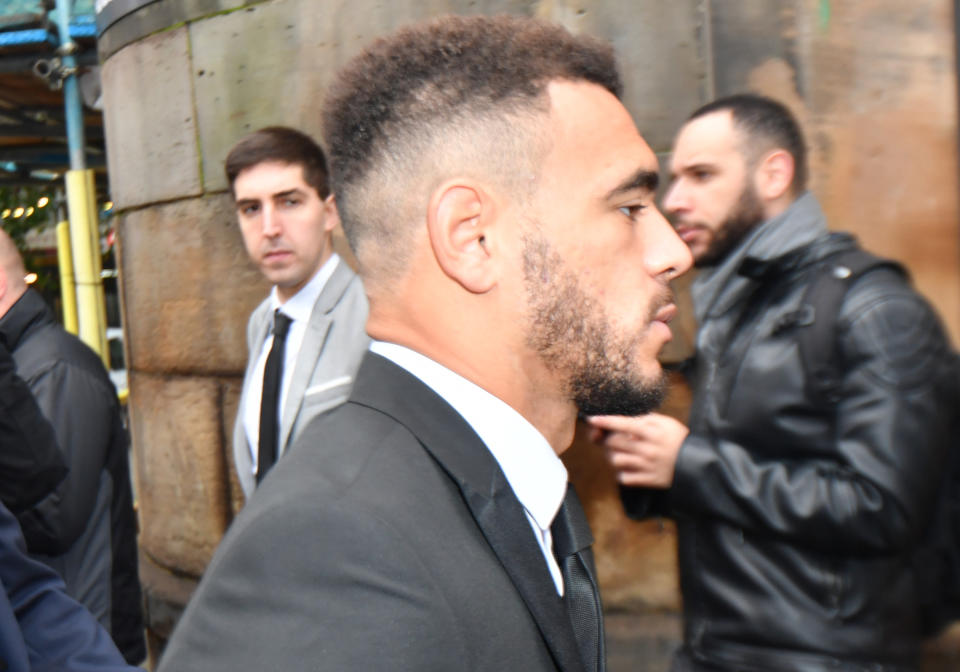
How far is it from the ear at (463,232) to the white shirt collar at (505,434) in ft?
0.46

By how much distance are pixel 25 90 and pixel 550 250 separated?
25.7ft

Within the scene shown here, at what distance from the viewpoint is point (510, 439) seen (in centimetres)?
123

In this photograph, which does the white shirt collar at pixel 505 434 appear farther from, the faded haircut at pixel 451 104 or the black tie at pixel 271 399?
the black tie at pixel 271 399

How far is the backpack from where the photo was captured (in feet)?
6.18

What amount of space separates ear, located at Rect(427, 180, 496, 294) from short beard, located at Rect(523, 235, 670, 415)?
0.21 ft

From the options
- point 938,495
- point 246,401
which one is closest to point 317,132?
point 246,401

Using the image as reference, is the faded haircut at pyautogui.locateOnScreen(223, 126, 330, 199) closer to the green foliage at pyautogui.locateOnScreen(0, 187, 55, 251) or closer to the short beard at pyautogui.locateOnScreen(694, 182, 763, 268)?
the short beard at pyautogui.locateOnScreen(694, 182, 763, 268)

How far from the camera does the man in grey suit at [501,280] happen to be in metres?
1.07

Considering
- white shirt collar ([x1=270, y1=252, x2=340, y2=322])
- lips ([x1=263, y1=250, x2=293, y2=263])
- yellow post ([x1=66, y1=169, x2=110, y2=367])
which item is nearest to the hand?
white shirt collar ([x1=270, y1=252, x2=340, y2=322])

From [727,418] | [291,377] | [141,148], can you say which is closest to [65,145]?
[141,148]

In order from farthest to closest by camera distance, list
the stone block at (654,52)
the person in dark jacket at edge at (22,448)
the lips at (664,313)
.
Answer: the stone block at (654,52)
the person in dark jacket at edge at (22,448)
the lips at (664,313)

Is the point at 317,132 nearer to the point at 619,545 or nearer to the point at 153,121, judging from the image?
the point at 153,121

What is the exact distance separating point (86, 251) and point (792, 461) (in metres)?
6.21

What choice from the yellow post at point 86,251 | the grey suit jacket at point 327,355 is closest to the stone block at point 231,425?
the grey suit jacket at point 327,355
